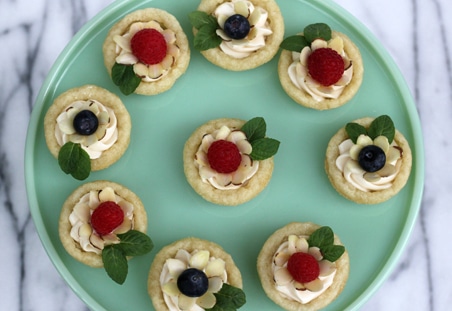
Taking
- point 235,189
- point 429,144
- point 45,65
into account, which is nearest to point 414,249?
point 429,144

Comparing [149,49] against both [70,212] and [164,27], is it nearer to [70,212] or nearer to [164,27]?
[164,27]

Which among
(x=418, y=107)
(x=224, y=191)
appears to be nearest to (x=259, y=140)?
(x=224, y=191)

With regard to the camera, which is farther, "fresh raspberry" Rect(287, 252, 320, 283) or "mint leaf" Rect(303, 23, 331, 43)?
"mint leaf" Rect(303, 23, 331, 43)

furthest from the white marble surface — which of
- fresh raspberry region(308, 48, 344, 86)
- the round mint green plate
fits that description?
fresh raspberry region(308, 48, 344, 86)

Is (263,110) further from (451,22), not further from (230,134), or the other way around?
(451,22)

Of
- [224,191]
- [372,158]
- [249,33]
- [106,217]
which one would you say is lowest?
[106,217]

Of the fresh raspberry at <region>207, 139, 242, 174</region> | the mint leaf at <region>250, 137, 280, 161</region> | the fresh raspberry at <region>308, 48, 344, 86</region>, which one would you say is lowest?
the fresh raspberry at <region>207, 139, 242, 174</region>

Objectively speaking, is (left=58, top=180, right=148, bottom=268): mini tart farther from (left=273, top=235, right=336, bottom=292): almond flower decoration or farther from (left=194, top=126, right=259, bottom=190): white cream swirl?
(left=273, top=235, right=336, bottom=292): almond flower decoration
